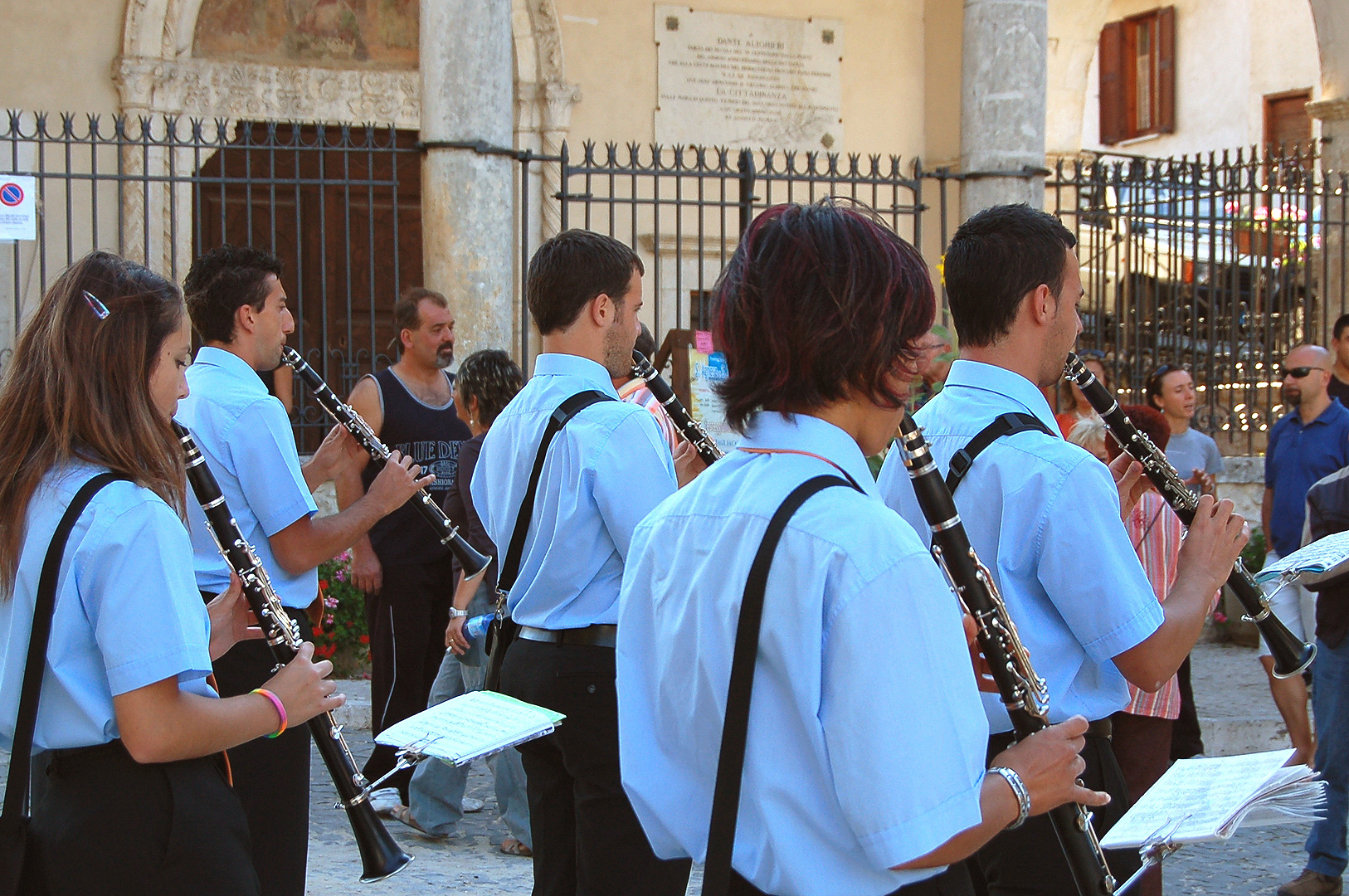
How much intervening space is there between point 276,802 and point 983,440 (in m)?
1.60

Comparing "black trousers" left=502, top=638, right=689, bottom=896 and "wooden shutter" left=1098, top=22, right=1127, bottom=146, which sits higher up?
"wooden shutter" left=1098, top=22, right=1127, bottom=146

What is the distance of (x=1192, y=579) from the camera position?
2410mm

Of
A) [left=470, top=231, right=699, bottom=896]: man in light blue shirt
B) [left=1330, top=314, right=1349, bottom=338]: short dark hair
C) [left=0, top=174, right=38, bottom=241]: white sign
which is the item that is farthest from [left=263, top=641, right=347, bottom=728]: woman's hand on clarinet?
[left=1330, top=314, right=1349, bottom=338]: short dark hair

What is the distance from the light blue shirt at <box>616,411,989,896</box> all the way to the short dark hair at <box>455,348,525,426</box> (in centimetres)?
333

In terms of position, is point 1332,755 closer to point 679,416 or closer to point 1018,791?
point 679,416

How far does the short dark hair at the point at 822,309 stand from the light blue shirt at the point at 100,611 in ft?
2.95

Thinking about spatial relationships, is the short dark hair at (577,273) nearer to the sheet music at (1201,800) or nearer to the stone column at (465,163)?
the sheet music at (1201,800)

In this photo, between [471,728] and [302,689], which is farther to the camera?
[471,728]

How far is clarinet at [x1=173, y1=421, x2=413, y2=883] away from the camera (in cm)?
271

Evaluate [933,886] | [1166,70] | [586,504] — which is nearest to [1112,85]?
[1166,70]

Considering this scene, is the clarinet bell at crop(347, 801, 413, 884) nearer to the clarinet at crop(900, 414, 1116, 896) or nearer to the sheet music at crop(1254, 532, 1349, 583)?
the clarinet at crop(900, 414, 1116, 896)

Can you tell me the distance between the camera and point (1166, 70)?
21703 mm

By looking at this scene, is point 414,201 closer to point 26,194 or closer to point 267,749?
point 26,194

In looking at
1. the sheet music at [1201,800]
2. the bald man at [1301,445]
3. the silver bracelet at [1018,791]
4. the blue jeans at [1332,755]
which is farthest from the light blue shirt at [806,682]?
the bald man at [1301,445]
